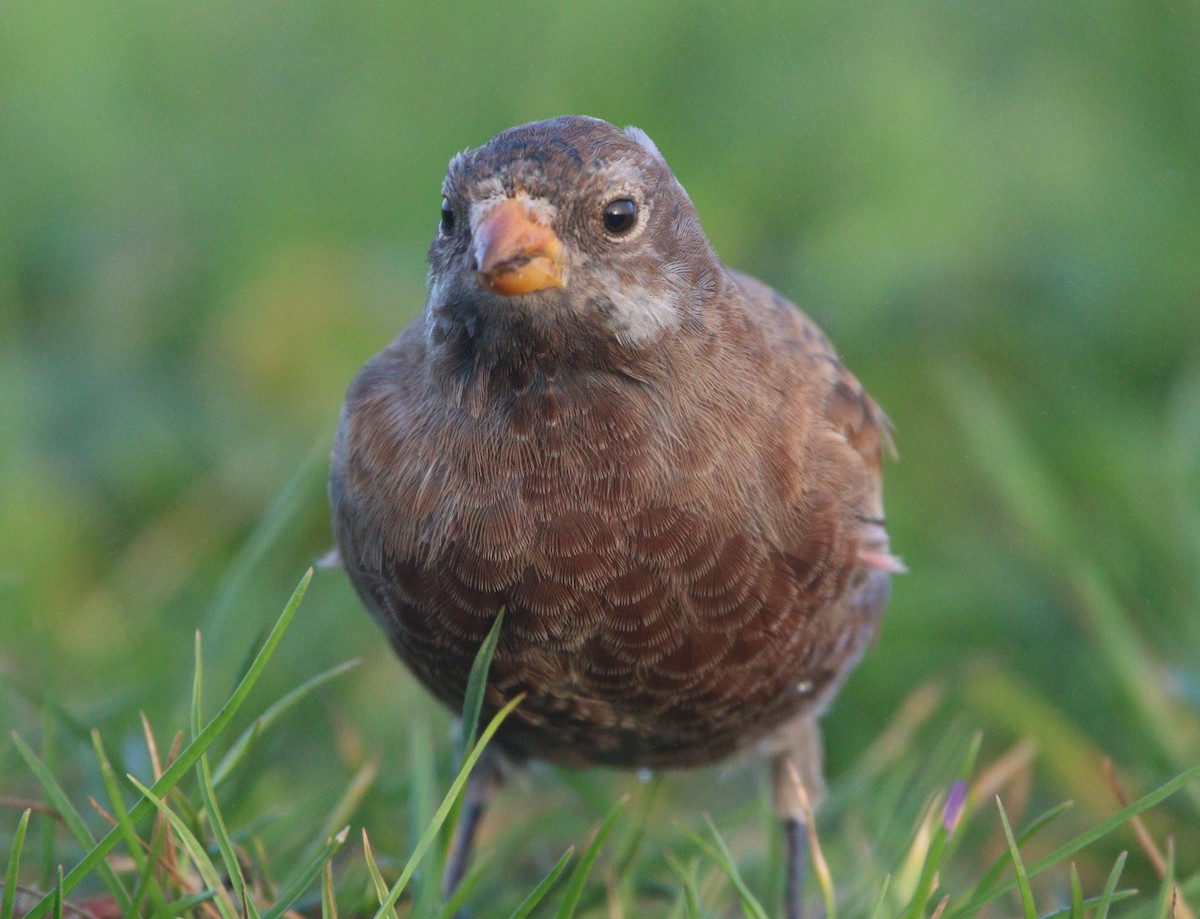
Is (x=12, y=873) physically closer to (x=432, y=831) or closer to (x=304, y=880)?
(x=304, y=880)

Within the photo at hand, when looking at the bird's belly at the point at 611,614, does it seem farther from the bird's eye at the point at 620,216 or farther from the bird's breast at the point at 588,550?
the bird's eye at the point at 620,216

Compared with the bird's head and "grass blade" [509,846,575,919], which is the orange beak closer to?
the bird's head

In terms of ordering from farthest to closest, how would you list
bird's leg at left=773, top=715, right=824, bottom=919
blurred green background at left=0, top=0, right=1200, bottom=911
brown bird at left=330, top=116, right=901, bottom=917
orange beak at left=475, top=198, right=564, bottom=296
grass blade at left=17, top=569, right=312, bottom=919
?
1. blurred green background at left=0, top=0, right=1200, bottom=911
2. bird's leg at left=773, top=715, right=824, bottom=919
3. brown bird at left=330, top=116, right=901, bottom=917
4. orange beak at left=475, top=198, right=564, bottom=296
5. grass blade at left=17, top=569, right=312, bottom=919

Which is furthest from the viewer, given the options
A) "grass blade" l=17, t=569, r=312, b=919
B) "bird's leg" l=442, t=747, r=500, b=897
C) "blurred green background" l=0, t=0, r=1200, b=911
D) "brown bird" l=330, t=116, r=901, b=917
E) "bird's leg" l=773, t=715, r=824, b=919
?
"blurred green background" l=0, t=0, r=1200, b=911

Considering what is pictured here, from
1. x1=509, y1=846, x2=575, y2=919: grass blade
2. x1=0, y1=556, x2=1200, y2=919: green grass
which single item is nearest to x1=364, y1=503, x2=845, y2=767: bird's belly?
x1=0, y1=556, x2=1200, y2=919: green grass

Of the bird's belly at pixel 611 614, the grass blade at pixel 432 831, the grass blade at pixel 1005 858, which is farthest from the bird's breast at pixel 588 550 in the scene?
the grass blade at pixel 1005 858

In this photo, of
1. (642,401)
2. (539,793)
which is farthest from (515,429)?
(539,793)

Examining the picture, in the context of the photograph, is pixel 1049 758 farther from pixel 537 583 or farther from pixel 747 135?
pixel 747 135

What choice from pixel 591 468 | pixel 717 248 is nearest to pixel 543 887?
pixel 591 468
